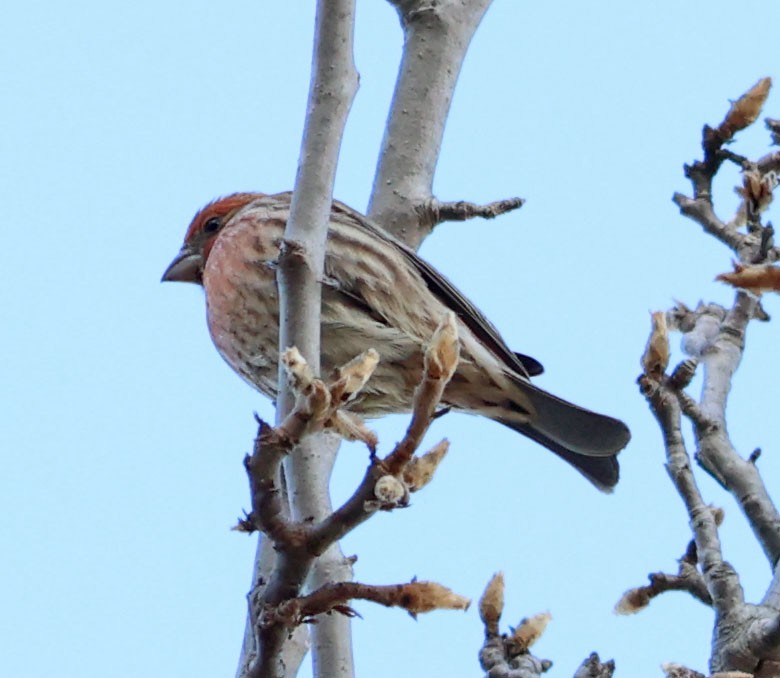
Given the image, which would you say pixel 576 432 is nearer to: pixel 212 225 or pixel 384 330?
pixel 384 330

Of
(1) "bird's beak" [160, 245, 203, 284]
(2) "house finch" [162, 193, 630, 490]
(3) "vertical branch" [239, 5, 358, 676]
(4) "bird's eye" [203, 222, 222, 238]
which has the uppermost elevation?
(4) "bird's eye" [203, 222, 222, 238]

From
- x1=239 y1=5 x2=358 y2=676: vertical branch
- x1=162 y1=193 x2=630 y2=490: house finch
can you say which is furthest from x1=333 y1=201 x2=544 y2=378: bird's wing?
x1=239 y1=5 x2=358 y2=676: vertical branch

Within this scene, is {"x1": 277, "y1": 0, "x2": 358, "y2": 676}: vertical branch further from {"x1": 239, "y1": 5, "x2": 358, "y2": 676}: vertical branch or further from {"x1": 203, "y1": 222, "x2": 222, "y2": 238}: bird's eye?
{"x1": 203, "y1": 222, "x2": 222, "y2": 238}: bird's eye

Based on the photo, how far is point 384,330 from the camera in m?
4.57

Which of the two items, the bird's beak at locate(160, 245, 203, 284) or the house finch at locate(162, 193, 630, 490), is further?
the bird's beak at locate(160, 245, 203, 284)

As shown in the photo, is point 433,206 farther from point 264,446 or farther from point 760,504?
point 264,446

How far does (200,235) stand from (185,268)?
0.52 ft

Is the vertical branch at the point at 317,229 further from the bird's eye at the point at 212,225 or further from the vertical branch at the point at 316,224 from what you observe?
the bird's eye at the point at 212,225

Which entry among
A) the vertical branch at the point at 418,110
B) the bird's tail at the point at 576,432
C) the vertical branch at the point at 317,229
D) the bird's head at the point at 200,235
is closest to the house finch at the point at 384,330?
the bird's tail at the point at 576,432

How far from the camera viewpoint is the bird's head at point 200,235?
5.73m

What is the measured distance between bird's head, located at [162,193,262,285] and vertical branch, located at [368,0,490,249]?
3.44 ft

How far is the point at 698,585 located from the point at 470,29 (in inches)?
90.4

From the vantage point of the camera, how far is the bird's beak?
5.73 meters

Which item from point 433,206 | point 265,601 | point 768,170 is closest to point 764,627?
point 265,601
